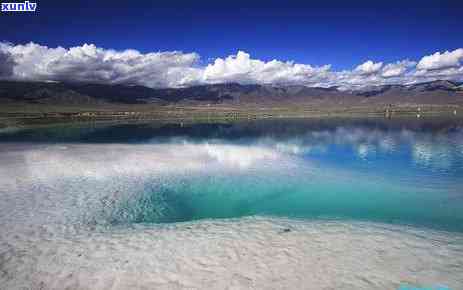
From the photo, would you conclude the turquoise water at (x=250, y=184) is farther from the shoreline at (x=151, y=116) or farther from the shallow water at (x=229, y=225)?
the shoreline at (x=151, y=116)

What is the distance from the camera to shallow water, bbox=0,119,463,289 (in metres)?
8.73

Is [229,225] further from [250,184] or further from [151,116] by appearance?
[151,116]

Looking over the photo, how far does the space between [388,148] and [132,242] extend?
31132mm

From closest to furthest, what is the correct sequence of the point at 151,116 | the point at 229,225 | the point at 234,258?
the point at 234,258
the point at 229,225
the point at 151,116

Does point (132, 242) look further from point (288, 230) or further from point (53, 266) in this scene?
point (288, 230)

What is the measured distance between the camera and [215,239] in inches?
433

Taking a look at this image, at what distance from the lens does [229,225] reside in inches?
488

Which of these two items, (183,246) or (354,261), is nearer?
(354,261)

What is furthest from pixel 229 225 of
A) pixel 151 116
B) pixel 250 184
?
pixel 151 116

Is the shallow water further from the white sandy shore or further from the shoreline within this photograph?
the shoreline

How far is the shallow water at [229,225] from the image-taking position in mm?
8727

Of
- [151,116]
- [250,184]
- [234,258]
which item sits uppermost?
[151,116]

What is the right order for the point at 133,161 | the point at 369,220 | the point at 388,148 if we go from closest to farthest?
the point at 369,220 → the point at 133,161 → the point at 388,148

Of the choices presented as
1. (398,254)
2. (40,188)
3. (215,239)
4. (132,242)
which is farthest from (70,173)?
(398,254)
